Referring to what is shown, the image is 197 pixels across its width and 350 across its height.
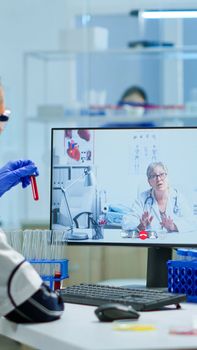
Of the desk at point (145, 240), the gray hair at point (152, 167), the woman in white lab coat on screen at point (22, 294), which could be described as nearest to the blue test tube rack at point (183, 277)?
the desk at point (145, 240)

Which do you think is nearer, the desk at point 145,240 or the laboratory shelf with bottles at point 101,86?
the desk at point 145,240

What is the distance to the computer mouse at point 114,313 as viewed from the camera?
1757mm

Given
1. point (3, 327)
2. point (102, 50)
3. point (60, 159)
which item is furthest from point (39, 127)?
point (3, 327)

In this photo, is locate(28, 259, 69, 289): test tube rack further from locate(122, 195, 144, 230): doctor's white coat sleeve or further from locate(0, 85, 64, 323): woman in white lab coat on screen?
locate(0, 85, 64, 323): woman in white lab coat on screen

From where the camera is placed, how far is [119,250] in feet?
12.3

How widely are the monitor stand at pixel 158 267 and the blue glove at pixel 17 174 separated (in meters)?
0.41

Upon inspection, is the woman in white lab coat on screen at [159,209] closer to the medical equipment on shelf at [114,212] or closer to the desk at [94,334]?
the medical equipment on shelf at [114,212]

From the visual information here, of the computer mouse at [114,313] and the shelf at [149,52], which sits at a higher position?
the shelf at [149,52]

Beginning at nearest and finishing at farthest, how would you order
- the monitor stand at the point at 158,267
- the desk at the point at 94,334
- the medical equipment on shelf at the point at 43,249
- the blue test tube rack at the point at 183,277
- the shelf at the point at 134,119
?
the desk at the point at 94,334, the blue test tube rack at the point at 183,277, the medical equipment on shelf at the point at 43,249, the monitor stand at the point at 158,267, the shelf at the point at 134,119

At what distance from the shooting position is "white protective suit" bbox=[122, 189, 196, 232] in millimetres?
2281

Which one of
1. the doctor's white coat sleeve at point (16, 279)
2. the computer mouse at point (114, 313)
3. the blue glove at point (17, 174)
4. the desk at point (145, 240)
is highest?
the blue glove at point (17, 174)

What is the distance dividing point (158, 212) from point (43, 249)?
1.09ft

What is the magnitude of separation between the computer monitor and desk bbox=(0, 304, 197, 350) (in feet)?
1.26

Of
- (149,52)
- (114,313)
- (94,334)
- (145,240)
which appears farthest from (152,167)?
(149,52)
